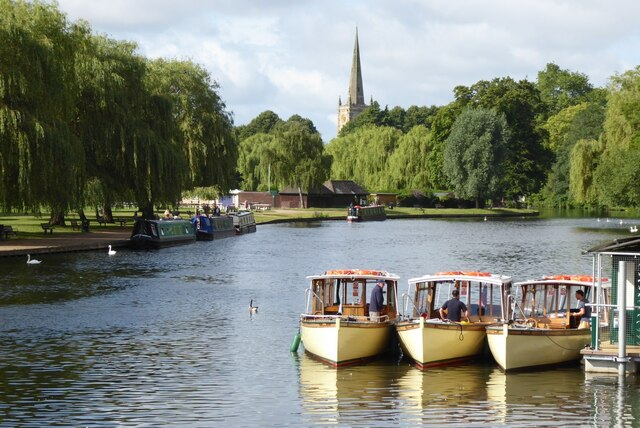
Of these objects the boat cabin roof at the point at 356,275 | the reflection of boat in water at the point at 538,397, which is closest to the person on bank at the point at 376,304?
the boat cabin roof at the point at 356,275

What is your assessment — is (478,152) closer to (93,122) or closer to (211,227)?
(211,227)

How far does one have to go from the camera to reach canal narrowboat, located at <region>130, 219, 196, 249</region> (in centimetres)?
7194

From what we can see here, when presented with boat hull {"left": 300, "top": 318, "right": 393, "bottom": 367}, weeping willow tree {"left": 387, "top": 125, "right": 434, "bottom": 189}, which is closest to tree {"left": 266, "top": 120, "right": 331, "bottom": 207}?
weeping willow tree {"left": 387, "top": 125, "right": 434, "bottom": 189}

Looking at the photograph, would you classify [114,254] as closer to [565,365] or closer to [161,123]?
[161,123]

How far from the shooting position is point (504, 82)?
15900cm

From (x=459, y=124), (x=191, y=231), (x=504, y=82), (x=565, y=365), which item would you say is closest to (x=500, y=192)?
(x=459, y=124)

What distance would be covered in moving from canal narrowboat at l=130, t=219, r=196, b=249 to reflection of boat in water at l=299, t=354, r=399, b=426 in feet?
140

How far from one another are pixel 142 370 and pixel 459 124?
117 meters

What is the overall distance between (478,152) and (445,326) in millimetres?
112837

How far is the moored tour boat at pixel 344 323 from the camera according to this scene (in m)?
29.1

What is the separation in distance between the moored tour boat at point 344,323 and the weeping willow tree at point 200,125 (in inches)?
2586

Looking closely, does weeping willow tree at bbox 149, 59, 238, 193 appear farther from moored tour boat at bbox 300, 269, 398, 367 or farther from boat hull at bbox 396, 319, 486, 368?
boat hull at bbox 396, 319, 486, 368

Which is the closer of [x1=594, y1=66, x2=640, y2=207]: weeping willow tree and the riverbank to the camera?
the riverbank

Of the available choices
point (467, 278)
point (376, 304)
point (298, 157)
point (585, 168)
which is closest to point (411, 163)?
point (298, 157)
